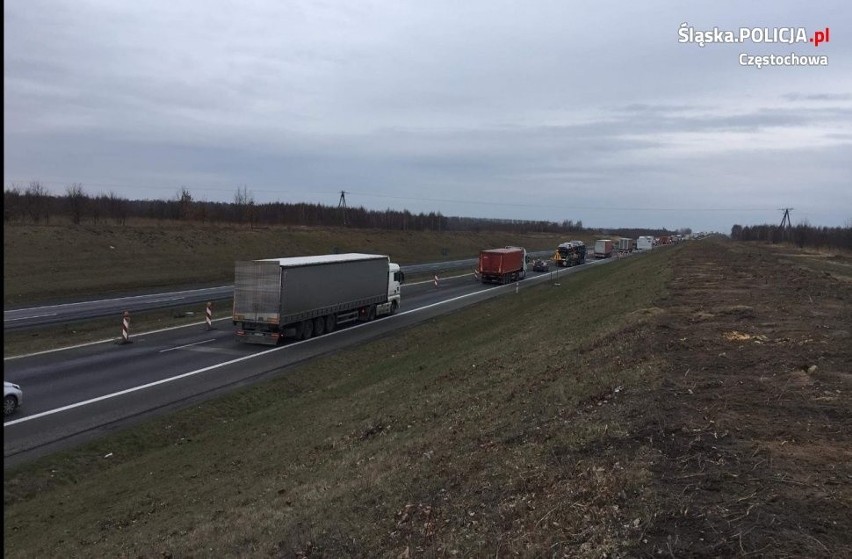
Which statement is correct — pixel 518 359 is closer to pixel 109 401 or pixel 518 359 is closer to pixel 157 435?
pixel 157 435

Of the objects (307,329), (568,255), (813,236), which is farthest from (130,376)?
→ (813,236)

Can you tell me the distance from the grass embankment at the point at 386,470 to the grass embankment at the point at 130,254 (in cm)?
2962

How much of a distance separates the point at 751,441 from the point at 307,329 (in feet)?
77.3

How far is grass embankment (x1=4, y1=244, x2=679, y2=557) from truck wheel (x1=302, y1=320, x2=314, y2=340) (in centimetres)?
917

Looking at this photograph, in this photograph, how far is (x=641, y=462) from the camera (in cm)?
673

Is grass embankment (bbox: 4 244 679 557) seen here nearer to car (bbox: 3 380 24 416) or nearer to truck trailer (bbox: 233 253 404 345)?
car (bbox: 3 380 24 416)

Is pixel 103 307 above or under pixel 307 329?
under

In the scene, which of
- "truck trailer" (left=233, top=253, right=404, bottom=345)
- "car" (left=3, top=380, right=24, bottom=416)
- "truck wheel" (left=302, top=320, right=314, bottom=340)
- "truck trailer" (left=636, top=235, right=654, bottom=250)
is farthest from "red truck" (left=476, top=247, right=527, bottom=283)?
"truck trailer" (left=636, top=235, right=654, bottom=250)

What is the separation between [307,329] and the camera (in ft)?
95.2

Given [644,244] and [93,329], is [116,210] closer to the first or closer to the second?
[93,329]

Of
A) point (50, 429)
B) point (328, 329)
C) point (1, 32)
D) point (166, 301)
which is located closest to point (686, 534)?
point (1, 32)

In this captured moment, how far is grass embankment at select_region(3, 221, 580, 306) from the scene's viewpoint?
43.7 m

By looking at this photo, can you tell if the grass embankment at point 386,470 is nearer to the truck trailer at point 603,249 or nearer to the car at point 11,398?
the car at point 11,398

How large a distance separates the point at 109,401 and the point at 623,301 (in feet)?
55.3
